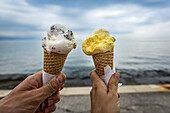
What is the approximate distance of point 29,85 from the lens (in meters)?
2.06

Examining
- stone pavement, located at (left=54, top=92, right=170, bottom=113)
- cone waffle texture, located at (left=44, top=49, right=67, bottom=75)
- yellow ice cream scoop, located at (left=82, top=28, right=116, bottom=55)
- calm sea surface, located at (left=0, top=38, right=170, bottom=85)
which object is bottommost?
stone pavement, located at (left=54, top=92, right=170, bottom=113)

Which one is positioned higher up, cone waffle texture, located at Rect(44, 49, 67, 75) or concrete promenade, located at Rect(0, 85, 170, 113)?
cone waffle texture, located at Rect(44, 49, 67, 75)

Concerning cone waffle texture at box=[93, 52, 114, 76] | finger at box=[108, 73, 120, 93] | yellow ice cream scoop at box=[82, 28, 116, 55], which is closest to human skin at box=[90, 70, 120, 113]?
finger at box=[108, 73, 120, 93]

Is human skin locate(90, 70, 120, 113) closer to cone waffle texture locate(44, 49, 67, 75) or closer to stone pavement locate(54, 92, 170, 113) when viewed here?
cone waffle texture locate(44, 49, 67, 75)

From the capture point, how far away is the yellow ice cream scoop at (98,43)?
84.0 inches

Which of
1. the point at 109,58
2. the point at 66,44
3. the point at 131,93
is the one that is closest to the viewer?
the point at 66,44

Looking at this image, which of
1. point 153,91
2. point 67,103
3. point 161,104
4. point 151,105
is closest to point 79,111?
point 67,103

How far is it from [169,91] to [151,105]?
50.7 inches

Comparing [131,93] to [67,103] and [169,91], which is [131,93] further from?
[67,103]

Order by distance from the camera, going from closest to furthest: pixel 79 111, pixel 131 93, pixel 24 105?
pixel 24 105, pixel 79 111, pixel 131 93

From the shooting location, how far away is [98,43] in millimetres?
2234

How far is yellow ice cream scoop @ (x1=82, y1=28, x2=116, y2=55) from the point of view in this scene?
2.13m

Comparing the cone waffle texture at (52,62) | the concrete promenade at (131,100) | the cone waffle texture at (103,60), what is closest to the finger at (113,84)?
the cone waffle texture at (103,60)

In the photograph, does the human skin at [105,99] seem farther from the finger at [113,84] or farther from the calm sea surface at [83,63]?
the calm sea surface at [83,63]
